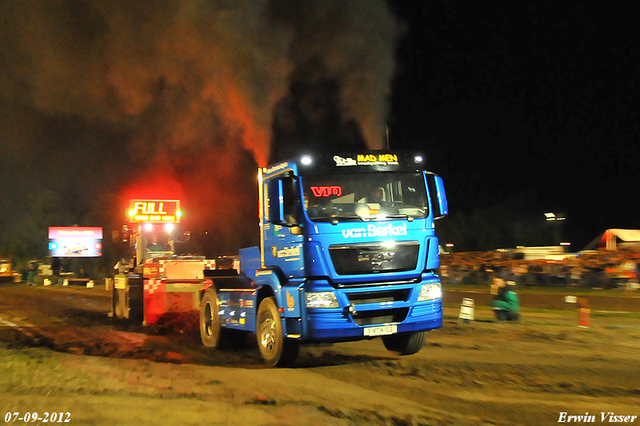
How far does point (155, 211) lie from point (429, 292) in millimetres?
11935

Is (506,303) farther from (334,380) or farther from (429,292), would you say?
(334,380)

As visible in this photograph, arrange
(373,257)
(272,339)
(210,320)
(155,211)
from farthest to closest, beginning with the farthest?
(155,211), (210,320), (272,339), (373,257)

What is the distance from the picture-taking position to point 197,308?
49.6 feet

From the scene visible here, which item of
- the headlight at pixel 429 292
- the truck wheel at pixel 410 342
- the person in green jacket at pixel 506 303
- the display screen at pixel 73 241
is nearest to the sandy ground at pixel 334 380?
the truck wheel at pixel 410 342

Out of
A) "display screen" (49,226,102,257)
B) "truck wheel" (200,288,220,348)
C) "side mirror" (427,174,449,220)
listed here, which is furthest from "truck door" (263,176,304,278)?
"display screen" (49,226,102,257)

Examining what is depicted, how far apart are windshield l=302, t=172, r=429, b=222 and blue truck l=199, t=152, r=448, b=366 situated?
2 cm

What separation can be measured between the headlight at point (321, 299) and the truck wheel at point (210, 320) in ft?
11.9

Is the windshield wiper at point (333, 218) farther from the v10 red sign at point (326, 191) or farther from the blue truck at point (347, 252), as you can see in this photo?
the v10 red sign at point (326, 191)

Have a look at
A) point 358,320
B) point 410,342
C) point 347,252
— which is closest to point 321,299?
point 358,320

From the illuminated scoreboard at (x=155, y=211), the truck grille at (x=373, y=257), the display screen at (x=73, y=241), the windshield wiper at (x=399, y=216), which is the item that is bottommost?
the truck grille at (x=373, y=257)

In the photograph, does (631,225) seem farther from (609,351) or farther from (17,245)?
(17,245)

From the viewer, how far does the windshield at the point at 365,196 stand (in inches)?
375

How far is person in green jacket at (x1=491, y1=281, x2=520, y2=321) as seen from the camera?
51.8ft

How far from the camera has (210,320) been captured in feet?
41.7
